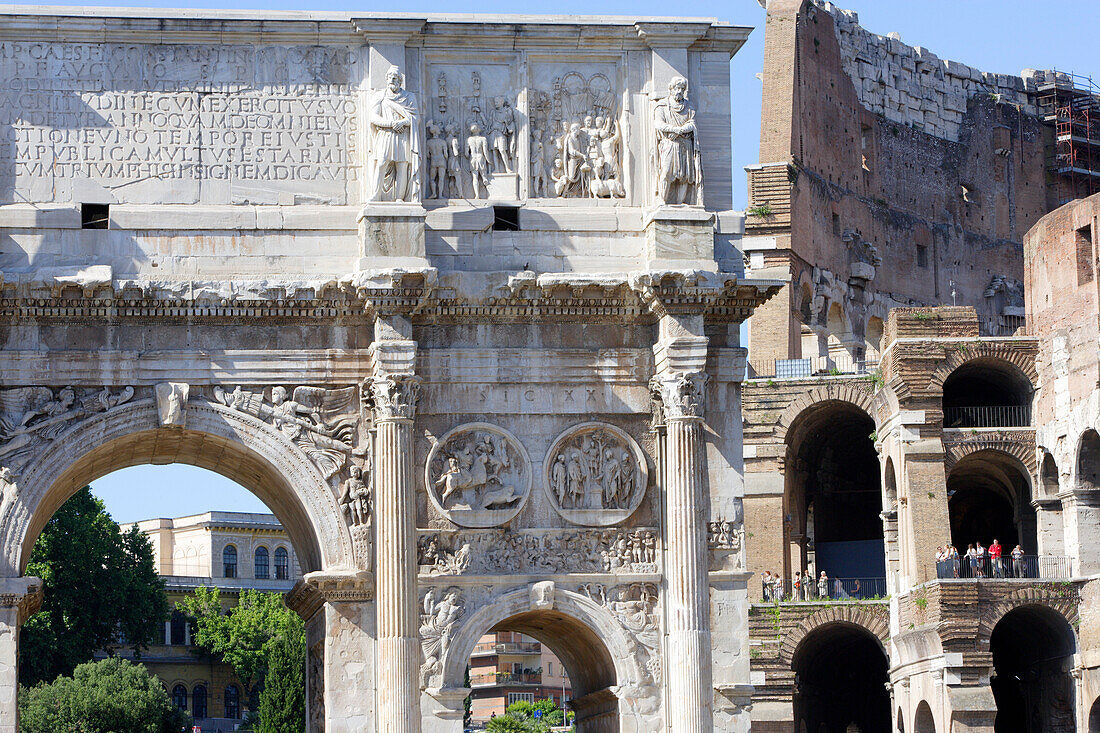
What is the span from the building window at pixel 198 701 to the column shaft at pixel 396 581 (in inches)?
2198

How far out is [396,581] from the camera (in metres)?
22.0

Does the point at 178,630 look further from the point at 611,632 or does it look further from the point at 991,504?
the point at 611,632

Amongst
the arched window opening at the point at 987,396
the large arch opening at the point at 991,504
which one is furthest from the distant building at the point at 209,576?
the arched window opening at the point at 987,396

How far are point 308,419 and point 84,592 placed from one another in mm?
43468

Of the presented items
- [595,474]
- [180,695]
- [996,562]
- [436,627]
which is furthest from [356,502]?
[180,695]

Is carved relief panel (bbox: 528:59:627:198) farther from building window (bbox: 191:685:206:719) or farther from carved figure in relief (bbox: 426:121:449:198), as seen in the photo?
building window (bbox: 191:685:206:719)

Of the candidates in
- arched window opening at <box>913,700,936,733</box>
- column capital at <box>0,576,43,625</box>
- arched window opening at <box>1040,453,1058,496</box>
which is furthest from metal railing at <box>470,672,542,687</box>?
column capital at <box>0,576,43,625</box>

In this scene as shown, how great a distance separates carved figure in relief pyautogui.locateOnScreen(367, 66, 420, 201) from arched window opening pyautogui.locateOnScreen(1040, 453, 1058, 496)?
2855cm

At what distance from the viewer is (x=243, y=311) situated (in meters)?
22.5

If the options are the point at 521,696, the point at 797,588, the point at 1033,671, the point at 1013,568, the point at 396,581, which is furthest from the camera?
the point at 521,696

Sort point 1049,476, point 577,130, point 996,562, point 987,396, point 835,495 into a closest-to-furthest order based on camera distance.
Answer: point 577,130 → point 996,562 → point 1049,476 → point 987,396 → point 835,495

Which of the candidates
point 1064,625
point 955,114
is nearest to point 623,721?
point 1064,625

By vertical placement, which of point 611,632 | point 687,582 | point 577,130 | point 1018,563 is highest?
point 577,130

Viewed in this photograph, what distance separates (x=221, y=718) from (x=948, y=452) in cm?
3750
